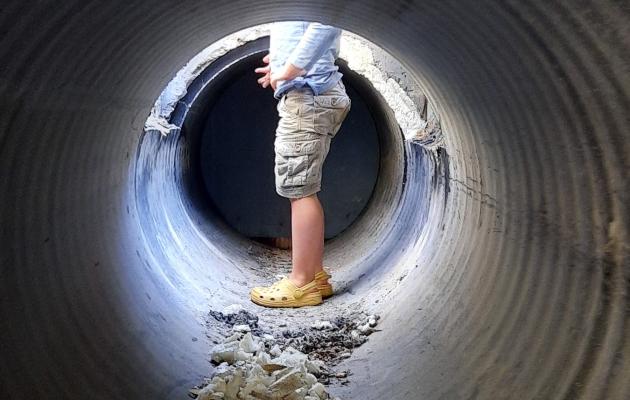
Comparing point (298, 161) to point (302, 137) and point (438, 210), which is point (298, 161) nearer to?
point (302, 137)

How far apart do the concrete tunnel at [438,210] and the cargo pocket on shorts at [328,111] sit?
0.92 m

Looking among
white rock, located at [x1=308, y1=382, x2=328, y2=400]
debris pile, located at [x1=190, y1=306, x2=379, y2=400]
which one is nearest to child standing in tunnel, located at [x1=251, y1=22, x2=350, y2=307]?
debris pile, located at [x1=190, y1=306, x2=379, y2=400]

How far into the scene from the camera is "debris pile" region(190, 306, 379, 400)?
8.55 ft

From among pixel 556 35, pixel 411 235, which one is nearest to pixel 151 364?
pixel 556 35

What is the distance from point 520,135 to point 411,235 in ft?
7.42

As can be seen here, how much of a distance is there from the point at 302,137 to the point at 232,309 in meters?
1.07

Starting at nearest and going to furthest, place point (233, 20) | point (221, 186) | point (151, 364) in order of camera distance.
Result: point (151, 364) < point (233, 20) < point (221, 186)

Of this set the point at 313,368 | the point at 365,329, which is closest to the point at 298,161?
the point at 365,329

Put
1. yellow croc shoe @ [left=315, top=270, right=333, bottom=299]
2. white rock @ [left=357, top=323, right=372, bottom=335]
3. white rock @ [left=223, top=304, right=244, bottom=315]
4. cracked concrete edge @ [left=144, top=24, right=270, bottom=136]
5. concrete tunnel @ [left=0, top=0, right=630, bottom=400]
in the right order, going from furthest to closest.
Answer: cracked concrete edge @ [left=144, top=24, right=270, bottom=136] → yellow croc shoe @ [left=315, top=270, right=333, bottom=299] → white rock @ [left=223, top=304, right=244, bottom=315] → white rock @ [left=357, top=323, right=372, bottom=335] → concrete tunnel @ [left=0, top=0, right=630, bottom=400]

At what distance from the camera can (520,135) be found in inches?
85.9

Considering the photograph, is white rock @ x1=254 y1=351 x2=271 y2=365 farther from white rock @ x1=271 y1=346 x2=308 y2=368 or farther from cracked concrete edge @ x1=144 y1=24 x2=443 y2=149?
cracked concrete edge @ x1=144 y1=24 x2=443 y2=149

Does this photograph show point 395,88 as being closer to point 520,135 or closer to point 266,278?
point 266,278

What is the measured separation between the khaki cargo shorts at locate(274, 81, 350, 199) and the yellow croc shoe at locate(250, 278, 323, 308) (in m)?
0.54

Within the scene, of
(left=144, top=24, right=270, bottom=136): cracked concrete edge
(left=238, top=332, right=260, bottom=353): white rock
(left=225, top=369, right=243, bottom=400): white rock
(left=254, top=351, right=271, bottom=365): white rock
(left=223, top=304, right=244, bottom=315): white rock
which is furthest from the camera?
(left=144, top=24, right=270, bottom=136): cracked concrete edge
